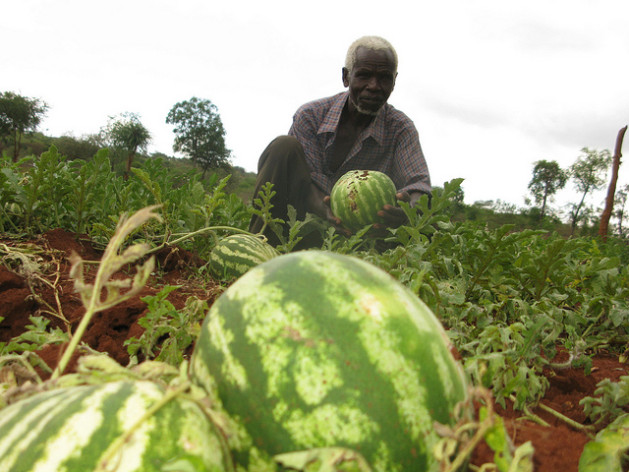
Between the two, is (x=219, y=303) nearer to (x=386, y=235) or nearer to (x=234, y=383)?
(x=234, y=383)

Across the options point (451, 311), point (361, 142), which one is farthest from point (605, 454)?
point (361, 142)

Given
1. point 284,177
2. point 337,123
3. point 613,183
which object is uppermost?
point 613,183

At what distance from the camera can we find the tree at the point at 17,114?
44.3 meters

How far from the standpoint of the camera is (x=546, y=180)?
5750 centimetres

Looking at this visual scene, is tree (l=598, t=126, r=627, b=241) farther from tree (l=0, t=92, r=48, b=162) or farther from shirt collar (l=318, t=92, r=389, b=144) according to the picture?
tree (l=0, t=92, r=48, b=162)

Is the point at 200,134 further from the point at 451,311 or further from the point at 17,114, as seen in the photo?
the point at 451,311

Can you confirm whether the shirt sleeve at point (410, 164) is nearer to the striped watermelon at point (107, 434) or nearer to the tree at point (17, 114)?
the striped watermelon at point (107, 434)

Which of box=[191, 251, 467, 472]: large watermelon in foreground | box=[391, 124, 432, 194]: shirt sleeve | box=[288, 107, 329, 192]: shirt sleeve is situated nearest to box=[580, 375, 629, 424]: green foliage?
box=[191, 251, 467, 472]: large watermelon in foreground

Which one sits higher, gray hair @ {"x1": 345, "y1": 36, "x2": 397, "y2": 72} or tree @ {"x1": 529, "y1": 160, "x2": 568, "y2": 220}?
tree @ {"x1": 529, "y1": 160, "x2": 568, "y2": 220}

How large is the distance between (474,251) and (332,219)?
2.35 metres

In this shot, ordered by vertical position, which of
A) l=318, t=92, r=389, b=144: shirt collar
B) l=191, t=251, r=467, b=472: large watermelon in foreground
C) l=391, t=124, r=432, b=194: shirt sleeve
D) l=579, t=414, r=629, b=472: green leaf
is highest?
l=318, t=92, r=389, b=144: shirt collar

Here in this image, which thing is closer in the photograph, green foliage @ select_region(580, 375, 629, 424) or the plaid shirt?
green foliage @ select_region(580, 375, 629, 424)

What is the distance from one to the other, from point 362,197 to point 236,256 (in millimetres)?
1459

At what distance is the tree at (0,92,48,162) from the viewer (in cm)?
4434
